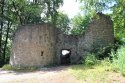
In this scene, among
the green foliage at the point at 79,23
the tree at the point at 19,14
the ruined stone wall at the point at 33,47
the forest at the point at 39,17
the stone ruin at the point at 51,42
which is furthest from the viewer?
the green foliage at the point at 79,23

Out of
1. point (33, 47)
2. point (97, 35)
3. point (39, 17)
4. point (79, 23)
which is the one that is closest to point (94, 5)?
point (97, 35)

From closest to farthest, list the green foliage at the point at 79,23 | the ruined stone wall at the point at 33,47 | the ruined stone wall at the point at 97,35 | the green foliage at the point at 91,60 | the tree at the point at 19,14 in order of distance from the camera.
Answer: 1. the green foliage at the point at 91,60
2. the ruined stone wall at the point at 33,47
3. the ruined stone wall at the point at 97,35
4. the tree at the point at 19,14
5. the green foliage at the point at 79,23

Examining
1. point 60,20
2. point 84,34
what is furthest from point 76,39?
point 60,20

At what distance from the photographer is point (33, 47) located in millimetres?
19250

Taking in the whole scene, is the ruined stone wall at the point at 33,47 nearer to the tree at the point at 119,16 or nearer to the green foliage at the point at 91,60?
the green foliage at the point at 91,60

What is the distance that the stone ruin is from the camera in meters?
19.2

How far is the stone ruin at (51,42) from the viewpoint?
19219 mm

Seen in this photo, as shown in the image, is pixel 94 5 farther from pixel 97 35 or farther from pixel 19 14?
pixel 19 14

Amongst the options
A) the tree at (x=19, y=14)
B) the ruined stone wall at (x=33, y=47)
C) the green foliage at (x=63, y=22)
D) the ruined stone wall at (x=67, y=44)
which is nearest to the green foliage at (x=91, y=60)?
the ruined stone wall at (x=67, y=44)

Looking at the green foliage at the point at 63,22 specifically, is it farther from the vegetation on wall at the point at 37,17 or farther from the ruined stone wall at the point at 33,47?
the ruined stone wall at the point at 33,47

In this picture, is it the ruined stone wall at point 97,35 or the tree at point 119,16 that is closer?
the tree at point 119,16

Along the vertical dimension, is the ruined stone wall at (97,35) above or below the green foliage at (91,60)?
above

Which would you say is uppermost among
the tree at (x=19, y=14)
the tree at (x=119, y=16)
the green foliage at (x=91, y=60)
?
the tree at (x=19, y=14)

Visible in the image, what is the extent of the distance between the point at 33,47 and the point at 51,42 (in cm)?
170
